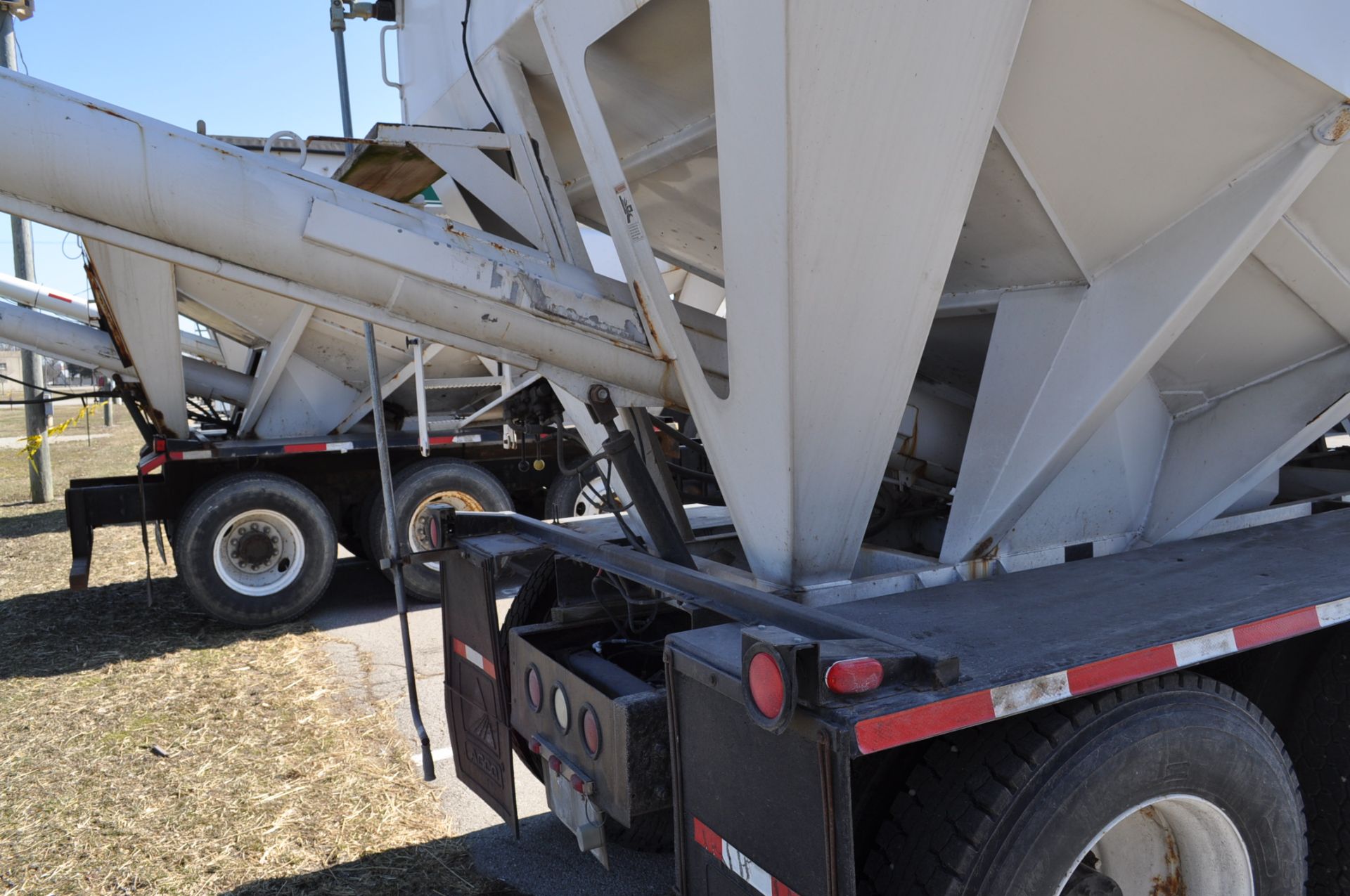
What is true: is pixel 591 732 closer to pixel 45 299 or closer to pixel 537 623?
pixel 537 623

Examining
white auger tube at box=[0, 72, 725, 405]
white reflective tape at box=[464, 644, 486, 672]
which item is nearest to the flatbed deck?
white auger tube at box=[0, 72, 725, 405]

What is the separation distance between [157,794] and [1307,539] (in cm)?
461

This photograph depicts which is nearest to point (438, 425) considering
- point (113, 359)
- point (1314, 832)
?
point (113, 359)

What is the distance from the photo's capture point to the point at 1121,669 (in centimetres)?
214

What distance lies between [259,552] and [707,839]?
5.98 metres

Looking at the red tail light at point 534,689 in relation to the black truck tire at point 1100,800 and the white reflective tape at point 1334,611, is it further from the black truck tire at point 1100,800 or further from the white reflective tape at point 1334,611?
the white reflective tape at point 1334,611

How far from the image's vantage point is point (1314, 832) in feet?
9.69

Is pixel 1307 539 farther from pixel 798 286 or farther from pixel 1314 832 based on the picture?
pixel 798 286

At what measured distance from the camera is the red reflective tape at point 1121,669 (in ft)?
6.86

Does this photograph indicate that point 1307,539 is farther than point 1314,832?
Yes

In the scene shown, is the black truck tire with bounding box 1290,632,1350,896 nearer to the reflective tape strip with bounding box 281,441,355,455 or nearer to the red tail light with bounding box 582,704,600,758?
the red tail light with bounding box 582,704,600,758

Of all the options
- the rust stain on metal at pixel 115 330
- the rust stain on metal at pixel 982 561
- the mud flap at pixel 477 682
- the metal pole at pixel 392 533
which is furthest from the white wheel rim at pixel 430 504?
the rust stain on metal at pixel 982 561

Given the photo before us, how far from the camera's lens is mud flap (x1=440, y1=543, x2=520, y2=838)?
330 centimetres

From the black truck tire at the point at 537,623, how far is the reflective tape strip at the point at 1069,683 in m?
1.67
